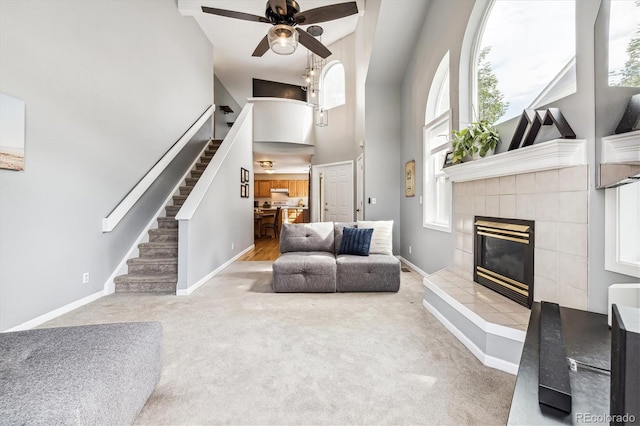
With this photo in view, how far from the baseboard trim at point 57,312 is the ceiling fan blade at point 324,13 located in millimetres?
3804

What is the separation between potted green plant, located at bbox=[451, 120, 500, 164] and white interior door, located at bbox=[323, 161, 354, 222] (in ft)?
12.0

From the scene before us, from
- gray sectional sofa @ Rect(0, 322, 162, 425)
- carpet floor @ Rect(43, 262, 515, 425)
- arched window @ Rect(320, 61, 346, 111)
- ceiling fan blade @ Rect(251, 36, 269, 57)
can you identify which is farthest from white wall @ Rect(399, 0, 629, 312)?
gray sectional sofa @ Rect(0, 322, 162, 425)

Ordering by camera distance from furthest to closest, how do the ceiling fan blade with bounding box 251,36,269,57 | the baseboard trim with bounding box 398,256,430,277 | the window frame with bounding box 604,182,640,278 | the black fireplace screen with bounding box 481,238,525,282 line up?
the baseboard trim with bounding box 398,256,430,277
the ceiling fan blade with bounding box 251,36,269,57
the black fireplace screen with bounding box 481,238,525,282
the window frame with bounding box 604,182,640,278

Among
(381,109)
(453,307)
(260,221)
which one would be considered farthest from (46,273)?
(260,221)

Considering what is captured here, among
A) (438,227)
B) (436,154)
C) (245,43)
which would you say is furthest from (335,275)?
(245,43)

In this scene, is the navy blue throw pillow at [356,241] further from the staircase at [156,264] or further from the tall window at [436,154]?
the staircase at [156,264]

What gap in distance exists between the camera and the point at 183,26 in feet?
17.1

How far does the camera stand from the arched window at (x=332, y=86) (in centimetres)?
703

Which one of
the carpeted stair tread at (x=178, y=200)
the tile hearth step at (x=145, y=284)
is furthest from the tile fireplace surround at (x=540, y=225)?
the carpeted stair tread at (x=178, y=200)

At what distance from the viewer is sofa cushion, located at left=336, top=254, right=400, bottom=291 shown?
3.30m

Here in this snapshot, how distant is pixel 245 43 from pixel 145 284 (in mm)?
5981

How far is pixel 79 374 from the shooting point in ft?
3.53

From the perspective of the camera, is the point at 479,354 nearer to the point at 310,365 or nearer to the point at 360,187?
the point at 310,365

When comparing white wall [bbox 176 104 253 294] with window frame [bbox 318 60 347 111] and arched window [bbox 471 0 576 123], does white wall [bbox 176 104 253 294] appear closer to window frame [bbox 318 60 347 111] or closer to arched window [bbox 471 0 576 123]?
window frame [bbox 318 60 347 111]
